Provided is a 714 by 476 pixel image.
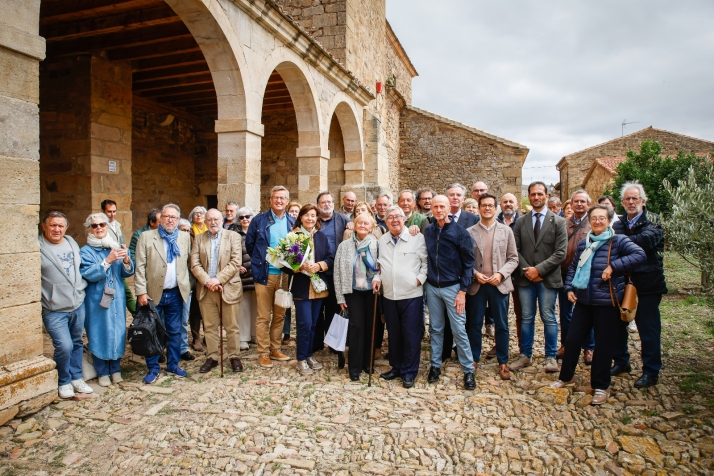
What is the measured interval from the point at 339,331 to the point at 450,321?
3.46 feet

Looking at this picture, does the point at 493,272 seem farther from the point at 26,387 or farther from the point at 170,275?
the point at 26,387

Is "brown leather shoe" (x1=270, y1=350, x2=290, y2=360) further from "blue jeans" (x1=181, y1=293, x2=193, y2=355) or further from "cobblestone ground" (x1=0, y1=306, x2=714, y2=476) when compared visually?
"blue jeans" (x1=181, y1=293, x2=193, y2=355)

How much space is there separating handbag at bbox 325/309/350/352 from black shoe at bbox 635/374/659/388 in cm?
260

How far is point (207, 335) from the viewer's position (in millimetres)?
4324

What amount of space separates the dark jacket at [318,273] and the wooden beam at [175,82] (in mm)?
5827

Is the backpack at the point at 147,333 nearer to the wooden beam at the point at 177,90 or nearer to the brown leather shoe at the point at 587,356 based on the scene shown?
the brown leather shoe at the point at 587,356

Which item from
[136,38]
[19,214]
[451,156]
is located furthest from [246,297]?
[451,156]

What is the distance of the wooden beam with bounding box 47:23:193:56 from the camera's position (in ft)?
22.0

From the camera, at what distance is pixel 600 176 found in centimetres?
1942

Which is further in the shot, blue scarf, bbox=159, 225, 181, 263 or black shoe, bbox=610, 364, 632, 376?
blue scarf, bbox=159, 225, 181, 263

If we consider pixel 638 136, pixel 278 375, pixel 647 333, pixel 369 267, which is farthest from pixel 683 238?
pixel 638 136

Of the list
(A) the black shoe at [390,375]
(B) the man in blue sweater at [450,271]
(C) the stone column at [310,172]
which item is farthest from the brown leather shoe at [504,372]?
(C) the stone column at [310,172]

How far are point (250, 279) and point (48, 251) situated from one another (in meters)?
1.90

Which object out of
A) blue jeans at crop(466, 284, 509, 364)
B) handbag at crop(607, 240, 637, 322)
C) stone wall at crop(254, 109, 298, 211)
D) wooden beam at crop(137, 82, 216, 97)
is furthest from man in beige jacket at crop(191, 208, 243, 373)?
stone wall at crop(254, 109, 298, 211)
